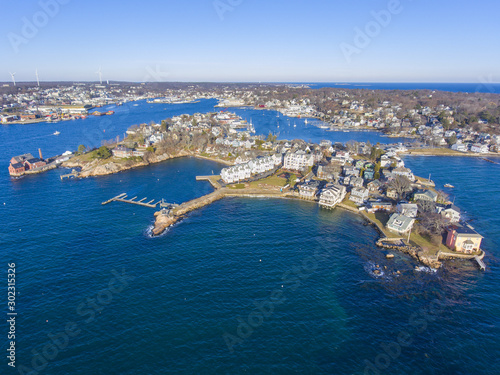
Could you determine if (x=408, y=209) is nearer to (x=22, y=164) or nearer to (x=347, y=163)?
(x=347, y=163)

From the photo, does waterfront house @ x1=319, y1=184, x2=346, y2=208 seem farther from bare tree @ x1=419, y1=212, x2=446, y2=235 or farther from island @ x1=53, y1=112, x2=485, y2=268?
bare tree @ x1=419, y1=212, x2=446, y2=235

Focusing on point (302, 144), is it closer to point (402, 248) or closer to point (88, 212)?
point (402, 248)

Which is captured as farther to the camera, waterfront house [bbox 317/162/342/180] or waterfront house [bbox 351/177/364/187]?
waterfront house [bbox 317/162/342/180]

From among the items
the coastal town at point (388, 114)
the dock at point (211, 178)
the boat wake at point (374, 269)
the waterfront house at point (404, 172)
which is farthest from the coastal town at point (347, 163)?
the boat wake at point (374, 269)

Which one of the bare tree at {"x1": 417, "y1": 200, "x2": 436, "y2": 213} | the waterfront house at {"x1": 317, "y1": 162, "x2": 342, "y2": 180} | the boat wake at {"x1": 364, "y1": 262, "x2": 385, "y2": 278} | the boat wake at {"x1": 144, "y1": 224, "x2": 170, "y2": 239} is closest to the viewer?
the boat wake at {"x1": 364, "y1": 262, "x2": 385, "y2": 278}

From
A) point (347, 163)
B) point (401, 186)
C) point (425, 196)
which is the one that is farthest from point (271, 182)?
point (425, 196)

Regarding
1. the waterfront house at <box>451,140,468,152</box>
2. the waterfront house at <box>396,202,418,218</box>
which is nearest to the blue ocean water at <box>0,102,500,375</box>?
the waterfront house at <box>396,202,418,218</box>
